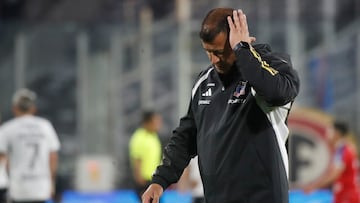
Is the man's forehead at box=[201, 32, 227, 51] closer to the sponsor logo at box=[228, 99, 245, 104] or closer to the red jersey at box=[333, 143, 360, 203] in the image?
the sponsor logo at box=[228, 99, 245, 104]

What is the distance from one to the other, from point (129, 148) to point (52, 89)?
171 centimetres

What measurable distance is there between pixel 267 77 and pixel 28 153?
6.11m

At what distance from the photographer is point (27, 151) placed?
950 cm

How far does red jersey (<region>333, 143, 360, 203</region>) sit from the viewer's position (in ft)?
34.3

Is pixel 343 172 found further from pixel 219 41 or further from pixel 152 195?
pixel 219 41

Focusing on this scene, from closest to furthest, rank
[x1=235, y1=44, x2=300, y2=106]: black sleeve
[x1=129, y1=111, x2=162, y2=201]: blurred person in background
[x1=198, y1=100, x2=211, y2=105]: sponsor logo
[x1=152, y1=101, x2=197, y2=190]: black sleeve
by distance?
[x1=235, y1=44, x2=300, y2=106]: black sleeve < [x1=198, y1=100, x2=211, y2=105]: sponsor logo < [x1=152, y1=101, x2=197, y2=190]: black sleeve < [x1=129, y1=111, x2=162, y2=201]: blurred person in background

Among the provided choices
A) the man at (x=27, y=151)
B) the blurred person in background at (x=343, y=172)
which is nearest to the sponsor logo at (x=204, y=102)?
the man at (x=27, y=151)

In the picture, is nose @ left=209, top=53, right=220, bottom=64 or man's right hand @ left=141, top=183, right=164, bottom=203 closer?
nose @ left=209, top=53, right=220, bottom=64

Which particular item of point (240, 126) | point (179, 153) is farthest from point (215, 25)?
point (179, 153)

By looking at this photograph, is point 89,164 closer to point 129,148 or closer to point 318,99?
point 129,148

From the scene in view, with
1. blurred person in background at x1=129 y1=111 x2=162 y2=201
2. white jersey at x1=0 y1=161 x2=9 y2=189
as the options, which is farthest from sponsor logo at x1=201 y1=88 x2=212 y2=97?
blurred person in background at x1=129 y1=111 x2=162 y2=201

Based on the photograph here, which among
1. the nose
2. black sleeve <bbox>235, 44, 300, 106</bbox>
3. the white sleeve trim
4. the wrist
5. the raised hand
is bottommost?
Answer: the white sleeve trim

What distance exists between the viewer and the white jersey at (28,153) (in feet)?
31.0

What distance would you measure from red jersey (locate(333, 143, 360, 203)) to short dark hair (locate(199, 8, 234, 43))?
673cm
